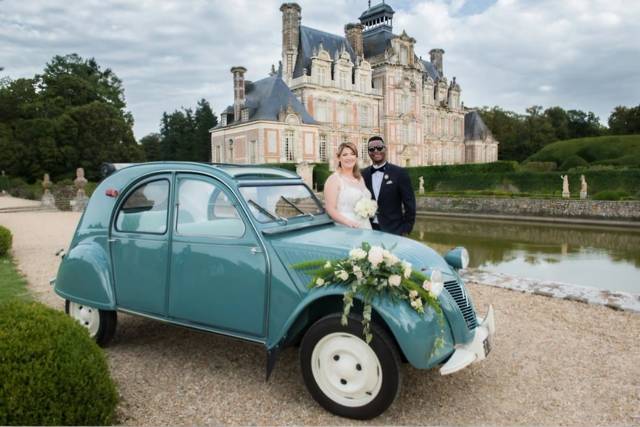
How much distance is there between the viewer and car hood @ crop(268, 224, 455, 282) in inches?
133

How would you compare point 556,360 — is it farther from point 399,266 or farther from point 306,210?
point 306,210

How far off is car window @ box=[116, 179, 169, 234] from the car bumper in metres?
2.43

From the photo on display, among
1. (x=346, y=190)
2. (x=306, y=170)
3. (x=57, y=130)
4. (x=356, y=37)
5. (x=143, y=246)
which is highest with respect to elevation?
(x=356, y=37)

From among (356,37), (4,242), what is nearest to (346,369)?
(4,242)

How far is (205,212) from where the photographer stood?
384cm

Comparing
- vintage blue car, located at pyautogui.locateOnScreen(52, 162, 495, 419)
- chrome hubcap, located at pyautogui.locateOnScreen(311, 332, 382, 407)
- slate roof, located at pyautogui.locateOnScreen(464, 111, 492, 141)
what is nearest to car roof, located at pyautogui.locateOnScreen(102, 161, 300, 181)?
vintage blue car, located at pyautogui.locateOnScreen(52, 162, 495, 419)

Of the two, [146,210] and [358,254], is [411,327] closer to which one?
[358,254]

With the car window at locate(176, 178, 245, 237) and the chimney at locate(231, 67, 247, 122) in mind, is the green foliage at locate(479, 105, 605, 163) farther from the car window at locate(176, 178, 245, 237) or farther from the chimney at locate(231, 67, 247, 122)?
the car window at locate(176, 178, 245, 237)

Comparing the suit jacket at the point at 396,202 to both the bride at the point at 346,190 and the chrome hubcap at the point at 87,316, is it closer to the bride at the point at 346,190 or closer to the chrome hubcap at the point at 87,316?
the bride at the point at 346,190

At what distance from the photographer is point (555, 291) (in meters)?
6.42

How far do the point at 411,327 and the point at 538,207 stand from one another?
68.1 feet

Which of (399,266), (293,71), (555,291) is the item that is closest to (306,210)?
(399,266)

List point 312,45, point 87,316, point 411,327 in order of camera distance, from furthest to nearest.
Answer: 1. point 312,45
2. point 87,316
3. point 411,327

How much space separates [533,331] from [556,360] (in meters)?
0.79
